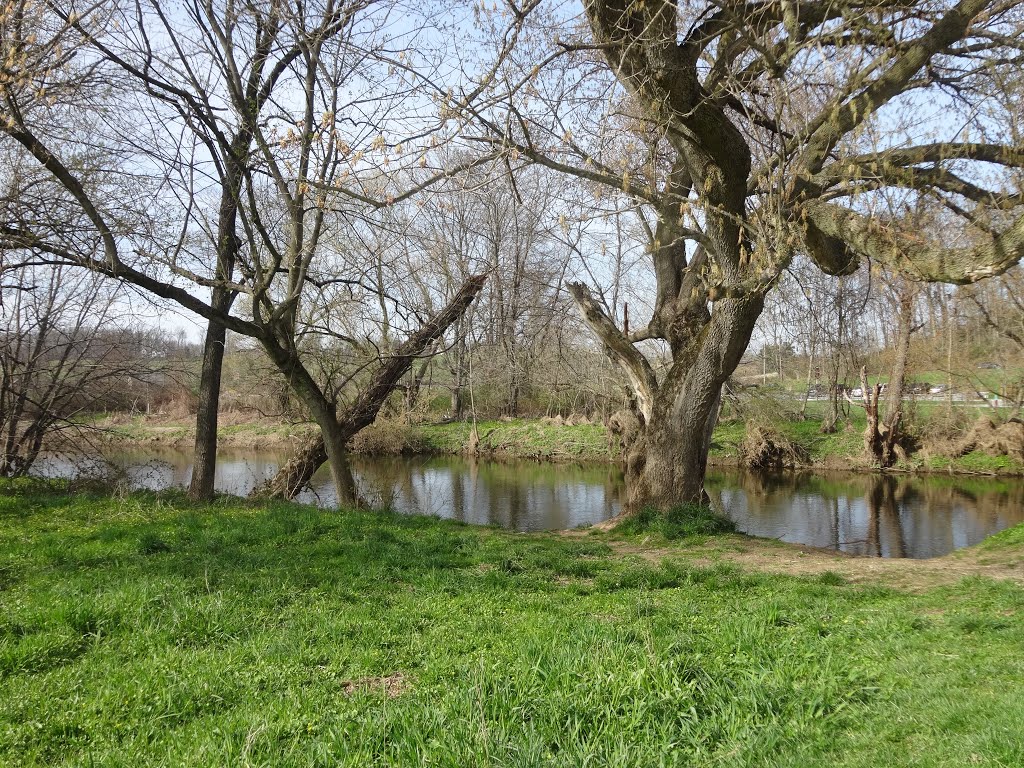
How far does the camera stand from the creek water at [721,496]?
1385 centimetres

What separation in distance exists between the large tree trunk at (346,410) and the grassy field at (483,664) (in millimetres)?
5075

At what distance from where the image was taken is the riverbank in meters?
22.4

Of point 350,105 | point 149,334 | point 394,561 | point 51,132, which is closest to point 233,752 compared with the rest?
point 394,561

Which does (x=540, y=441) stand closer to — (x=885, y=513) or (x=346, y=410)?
(x=885, y=513)

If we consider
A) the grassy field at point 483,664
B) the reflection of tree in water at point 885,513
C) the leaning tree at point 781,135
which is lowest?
the reflection of tree in water at point 885,513

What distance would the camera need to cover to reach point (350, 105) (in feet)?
26.3

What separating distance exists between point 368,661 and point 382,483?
15.4 meters

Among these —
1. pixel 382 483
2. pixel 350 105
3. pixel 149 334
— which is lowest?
pixel 382 483

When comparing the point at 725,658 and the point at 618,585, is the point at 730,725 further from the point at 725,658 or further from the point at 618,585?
the point at 618,585

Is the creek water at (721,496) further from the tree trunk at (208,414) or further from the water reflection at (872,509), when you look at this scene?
the tree trunk at (208,414)

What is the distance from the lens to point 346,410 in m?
13.2

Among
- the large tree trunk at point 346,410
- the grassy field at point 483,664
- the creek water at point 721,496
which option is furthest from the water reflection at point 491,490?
the grassy field at point 483,664

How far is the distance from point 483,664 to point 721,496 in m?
16.1

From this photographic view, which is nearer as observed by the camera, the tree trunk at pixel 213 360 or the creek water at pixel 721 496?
the tree trunk at pixel 213 360
